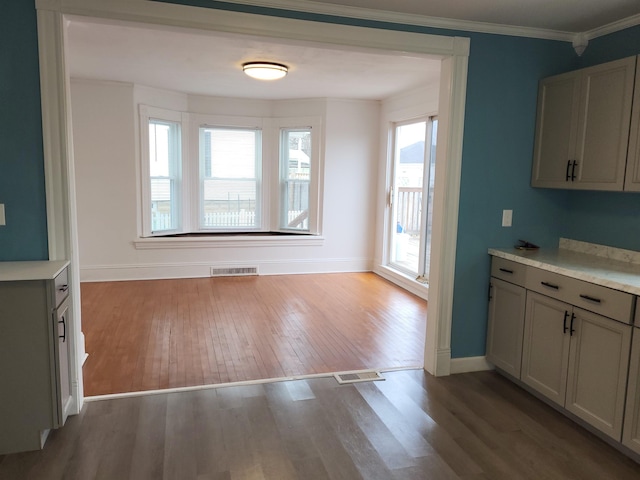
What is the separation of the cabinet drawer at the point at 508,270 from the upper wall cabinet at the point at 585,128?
2.01 ft

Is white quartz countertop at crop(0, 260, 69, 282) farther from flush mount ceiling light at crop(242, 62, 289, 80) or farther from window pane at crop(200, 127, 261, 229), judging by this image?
window pane at crop(200, 127, 261, 229)

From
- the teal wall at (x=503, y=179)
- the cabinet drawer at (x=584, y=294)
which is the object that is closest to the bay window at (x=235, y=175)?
the teal wall at (x=503, y=179)

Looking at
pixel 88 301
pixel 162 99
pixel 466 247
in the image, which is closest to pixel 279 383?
pixel 466 247

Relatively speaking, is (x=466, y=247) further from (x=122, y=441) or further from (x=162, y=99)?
(x=162, y=99)

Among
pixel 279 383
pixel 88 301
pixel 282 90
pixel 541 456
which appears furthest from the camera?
pixel 282 90

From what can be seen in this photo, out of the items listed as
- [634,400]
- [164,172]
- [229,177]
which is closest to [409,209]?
[229,177]

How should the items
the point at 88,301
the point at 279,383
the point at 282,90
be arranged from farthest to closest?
the point at 282,90
the point at 88,301
the point at 279,383

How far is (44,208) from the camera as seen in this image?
8.68 feet

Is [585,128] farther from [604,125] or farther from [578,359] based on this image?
[578,359]

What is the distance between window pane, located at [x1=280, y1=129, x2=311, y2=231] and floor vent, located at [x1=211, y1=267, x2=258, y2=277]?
2.73 feet

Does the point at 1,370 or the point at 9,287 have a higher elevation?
the point at 9,287

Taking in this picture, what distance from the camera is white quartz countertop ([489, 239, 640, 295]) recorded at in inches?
99.8

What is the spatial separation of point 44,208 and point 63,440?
4.11 ft

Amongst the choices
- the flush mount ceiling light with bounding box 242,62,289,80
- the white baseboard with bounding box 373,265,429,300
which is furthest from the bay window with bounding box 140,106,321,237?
the flush mount ceiling light with bounding box 242,62,289,80
